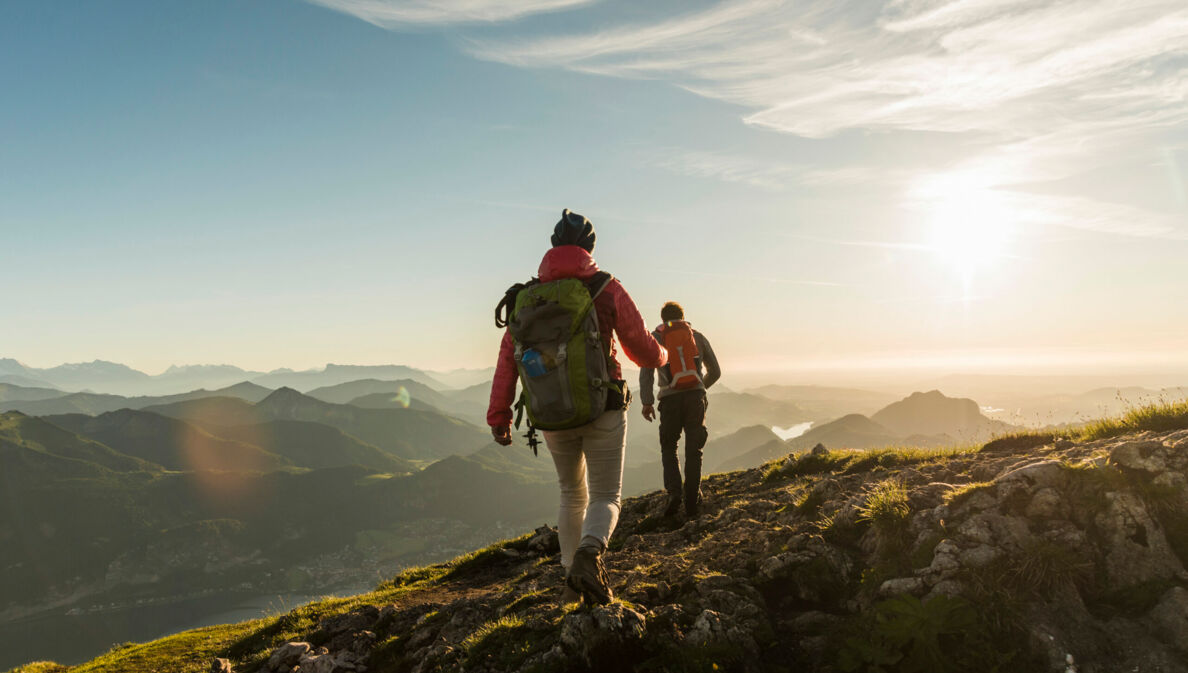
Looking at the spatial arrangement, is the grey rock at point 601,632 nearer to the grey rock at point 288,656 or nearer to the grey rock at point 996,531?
the grey rock at point 996,531

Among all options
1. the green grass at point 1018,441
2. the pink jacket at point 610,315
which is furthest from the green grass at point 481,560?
the green grass at point 1018,441

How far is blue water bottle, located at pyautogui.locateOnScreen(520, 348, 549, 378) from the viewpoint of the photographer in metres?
5.42

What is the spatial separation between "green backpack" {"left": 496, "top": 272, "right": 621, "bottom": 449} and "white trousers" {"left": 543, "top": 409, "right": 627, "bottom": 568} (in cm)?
27

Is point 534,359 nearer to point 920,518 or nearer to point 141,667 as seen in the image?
point 920,518

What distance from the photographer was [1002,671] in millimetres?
4133

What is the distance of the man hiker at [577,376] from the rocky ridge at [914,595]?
0.79m

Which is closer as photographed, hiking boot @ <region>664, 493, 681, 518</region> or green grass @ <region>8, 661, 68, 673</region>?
hiking boot @ <region>664, 493, 681, 518</region>

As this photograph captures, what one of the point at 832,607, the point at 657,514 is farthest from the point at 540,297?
the point at 657,514

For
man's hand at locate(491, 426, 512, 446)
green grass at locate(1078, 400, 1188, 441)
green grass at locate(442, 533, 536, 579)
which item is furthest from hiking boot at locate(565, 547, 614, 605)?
green grass at locate(442, 533, 536, 579)

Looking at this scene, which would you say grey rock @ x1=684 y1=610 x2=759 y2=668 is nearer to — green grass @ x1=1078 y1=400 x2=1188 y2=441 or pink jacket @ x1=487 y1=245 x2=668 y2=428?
pink jacket @ x1=487 y1=245 x2=668 y2=428

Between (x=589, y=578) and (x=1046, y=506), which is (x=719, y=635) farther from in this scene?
Result: (x=1046, y=506)

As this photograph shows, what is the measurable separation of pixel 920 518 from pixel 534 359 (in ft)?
14.3

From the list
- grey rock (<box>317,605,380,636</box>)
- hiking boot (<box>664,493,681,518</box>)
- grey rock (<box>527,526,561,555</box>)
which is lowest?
grey rock (<box>527,526,561,555</box>)

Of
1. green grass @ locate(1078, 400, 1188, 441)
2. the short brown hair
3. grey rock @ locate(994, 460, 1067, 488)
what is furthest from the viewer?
the short brown hair
